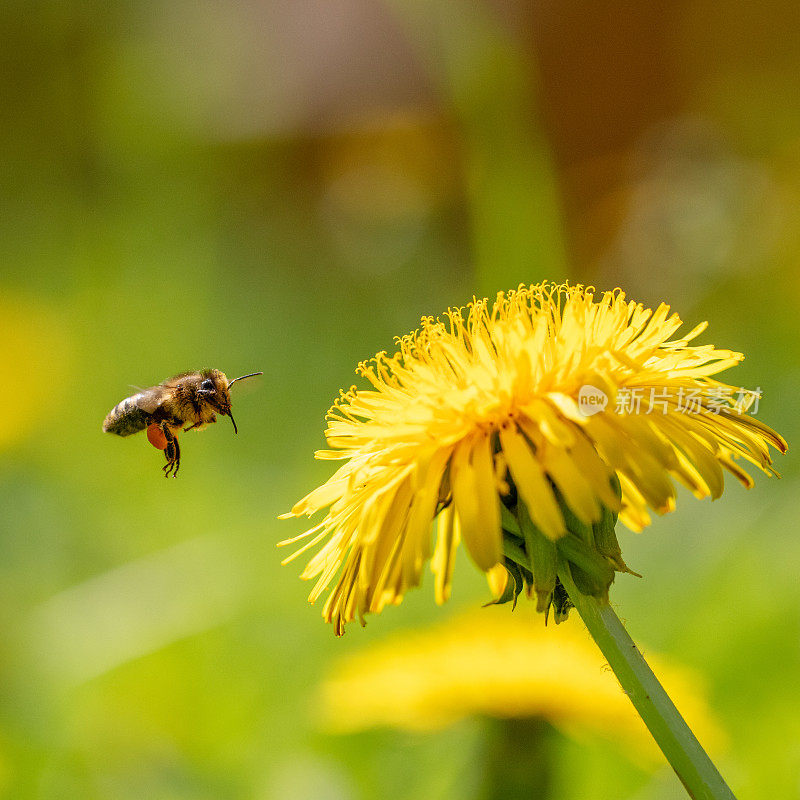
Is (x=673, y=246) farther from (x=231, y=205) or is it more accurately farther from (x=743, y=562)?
(x=231, y=205)

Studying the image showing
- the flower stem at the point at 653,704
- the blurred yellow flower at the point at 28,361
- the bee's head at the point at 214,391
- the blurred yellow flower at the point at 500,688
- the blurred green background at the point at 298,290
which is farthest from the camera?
the blurred yellow flower at the point at 28,361

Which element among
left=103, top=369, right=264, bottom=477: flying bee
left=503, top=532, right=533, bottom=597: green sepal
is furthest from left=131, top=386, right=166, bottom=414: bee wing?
left=503, top=532, right=533, bottom=597: green sepal

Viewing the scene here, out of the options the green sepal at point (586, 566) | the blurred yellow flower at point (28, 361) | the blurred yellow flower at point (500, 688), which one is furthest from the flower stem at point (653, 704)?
the blurred yellow flower at point (28, 361)

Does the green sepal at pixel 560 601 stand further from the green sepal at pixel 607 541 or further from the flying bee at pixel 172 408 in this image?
the flying bee at pixel 172 408

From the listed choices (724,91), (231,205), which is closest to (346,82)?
(231,205)

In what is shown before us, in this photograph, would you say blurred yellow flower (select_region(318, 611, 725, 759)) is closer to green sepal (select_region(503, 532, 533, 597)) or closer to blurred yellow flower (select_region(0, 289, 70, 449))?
green sepal (select_region(503, 532, 533, 597))

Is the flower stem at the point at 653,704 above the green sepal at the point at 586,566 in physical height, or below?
below

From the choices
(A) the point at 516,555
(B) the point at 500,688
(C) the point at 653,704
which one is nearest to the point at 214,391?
(B) the point at 500,688

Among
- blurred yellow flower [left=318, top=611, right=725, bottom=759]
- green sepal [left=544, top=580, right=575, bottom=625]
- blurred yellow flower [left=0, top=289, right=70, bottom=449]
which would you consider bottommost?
blurred yellow flower [left=318, top=611, right=725, bottom=759]
